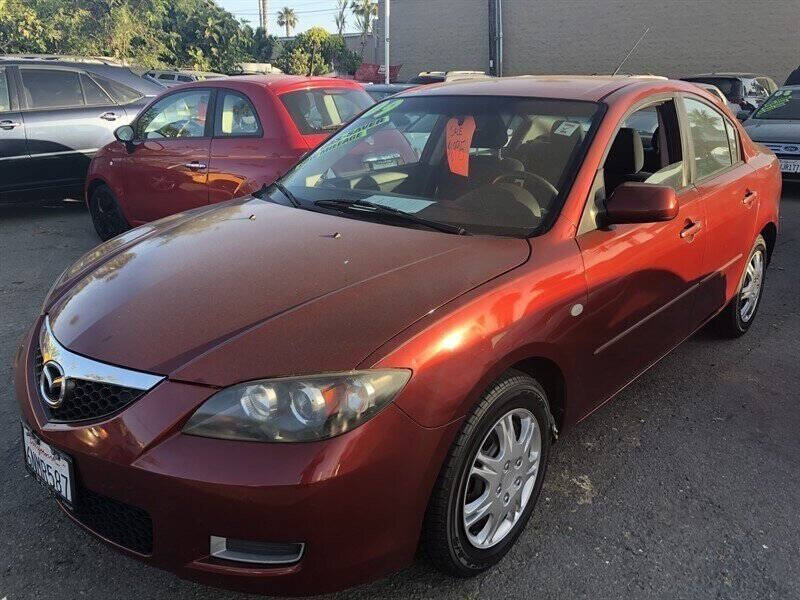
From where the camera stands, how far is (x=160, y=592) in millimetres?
2297

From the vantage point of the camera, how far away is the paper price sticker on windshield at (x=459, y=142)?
→ 3.15 meters

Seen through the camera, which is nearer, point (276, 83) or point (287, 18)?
point (276, 83)

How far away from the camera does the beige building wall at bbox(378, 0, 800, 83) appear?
26438mm

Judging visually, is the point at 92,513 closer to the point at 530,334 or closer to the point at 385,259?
the point at 385,259

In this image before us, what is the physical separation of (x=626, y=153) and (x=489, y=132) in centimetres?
67

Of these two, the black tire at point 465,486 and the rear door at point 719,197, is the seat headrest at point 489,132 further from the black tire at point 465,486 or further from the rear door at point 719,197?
the black tire at point 465,486

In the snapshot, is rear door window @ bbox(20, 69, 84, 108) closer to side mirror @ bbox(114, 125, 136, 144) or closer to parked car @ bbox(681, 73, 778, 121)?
side mirror @ bbox(114, 125, 136, 144)

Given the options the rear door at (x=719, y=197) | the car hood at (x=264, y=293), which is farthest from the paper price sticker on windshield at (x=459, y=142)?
the rear door at (x=719, y=197)

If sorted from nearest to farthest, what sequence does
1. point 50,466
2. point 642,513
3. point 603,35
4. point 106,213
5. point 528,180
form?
1. point 50,466
2. point 642,513
3. point 528,180
4. point 106,213
5. point 603,35

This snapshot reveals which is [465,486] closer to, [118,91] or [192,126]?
[192,126]

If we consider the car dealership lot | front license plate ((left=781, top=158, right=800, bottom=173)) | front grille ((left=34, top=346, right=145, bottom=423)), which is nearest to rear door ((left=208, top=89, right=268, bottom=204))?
the car dealership lot

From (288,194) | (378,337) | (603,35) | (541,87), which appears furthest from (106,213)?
(603,35)

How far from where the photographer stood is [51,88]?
783cm

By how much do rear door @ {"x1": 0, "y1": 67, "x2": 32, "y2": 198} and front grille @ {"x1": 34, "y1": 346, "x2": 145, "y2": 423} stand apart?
6.37 meters
